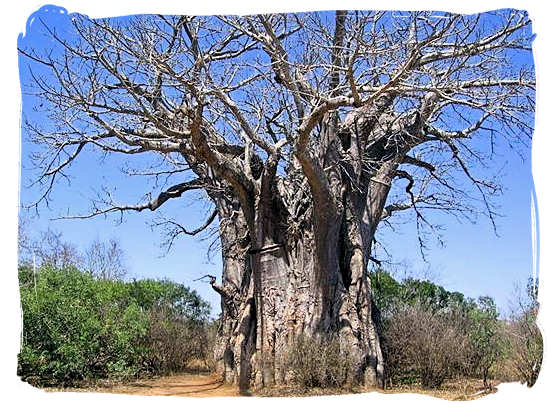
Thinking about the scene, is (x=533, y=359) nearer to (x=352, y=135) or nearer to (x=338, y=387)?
(x=338, y=387)

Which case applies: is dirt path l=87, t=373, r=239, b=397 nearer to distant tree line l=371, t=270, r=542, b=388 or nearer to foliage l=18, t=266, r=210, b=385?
foliage l=18, t=266, r=210, b=385

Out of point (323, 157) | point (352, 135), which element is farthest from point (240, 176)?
point (352, 135)

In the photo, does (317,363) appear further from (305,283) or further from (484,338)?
(484,338)

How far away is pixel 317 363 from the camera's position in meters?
5.35

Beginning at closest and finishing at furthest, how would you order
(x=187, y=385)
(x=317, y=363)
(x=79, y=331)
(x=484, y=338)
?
(x=317, y=363), (x=79, y=331), (x=484, y=338), (x=187, y=385)

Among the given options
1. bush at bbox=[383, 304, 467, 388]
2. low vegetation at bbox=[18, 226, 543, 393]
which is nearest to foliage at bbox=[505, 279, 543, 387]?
low vegetation at bbox=[18, 226, 543, 393]

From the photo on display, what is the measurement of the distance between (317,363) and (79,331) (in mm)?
2147

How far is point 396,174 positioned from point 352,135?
3.95 ft

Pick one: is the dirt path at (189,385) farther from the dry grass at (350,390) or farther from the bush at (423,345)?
the bush at (423,345)

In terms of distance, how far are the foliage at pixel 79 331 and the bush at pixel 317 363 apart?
5.00 ft

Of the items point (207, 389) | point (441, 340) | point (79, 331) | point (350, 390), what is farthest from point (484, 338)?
point (79, 331)

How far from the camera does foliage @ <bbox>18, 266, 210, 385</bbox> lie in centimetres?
495

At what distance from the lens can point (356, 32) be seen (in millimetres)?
3959

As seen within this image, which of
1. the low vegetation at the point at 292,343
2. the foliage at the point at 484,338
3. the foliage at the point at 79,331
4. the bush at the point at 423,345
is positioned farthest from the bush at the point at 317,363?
the foliage at the point at 79,331
